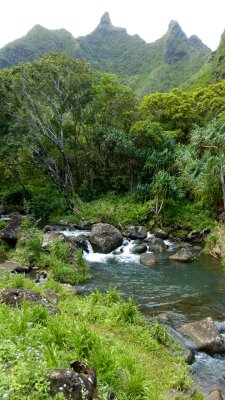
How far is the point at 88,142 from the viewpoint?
3200 centimetres

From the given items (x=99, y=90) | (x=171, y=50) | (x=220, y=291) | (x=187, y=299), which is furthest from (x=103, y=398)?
(x=171, y=50)

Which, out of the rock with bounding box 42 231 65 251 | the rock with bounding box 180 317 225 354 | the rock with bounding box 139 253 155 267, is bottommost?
the rock with bounding box 139 253 155 267

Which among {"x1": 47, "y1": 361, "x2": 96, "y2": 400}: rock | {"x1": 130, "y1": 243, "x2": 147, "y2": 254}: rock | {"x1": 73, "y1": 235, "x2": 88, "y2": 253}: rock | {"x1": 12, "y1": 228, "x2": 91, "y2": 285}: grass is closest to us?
{"x1": 47, "y1": 361, "x2": 96, "y2": 400}: rock

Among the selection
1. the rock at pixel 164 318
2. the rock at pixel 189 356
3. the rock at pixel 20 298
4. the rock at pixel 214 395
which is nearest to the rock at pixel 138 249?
the rock at pixel 164 318

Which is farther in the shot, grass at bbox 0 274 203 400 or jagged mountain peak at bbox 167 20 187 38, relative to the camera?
jagged mountain peak at bbox 167 20 187 38

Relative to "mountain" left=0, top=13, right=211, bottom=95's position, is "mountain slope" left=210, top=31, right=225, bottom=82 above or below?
below

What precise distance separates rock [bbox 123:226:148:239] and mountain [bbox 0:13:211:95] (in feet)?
225

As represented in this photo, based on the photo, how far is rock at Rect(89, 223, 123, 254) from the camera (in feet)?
65.2

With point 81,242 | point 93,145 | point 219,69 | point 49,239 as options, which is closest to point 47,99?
point 93,145

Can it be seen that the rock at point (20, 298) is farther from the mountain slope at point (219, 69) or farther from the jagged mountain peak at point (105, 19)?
the jagged mountain peak at point (105, 19)

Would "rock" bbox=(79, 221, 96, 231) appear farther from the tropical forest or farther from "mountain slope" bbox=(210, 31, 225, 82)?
"mountain slope" bbox=(210, 31, 225, 82)

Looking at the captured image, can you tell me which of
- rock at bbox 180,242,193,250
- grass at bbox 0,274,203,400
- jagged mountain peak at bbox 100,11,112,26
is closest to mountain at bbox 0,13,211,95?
jagged mountain peak at bbox 100,11,112,26

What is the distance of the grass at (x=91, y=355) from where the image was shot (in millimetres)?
4491

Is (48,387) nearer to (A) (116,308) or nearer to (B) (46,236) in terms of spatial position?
(A) (116,308)
